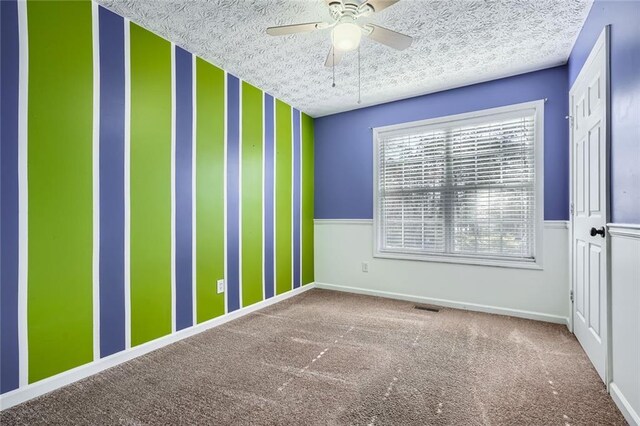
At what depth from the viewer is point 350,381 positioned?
1.91m

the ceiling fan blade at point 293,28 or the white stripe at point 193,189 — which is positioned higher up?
the ceiling fan blade at point 293,28

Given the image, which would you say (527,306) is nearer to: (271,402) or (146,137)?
(271,402)

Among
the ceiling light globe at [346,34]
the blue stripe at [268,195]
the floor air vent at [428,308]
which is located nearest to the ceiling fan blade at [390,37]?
the ceiling light globe at [346,34]

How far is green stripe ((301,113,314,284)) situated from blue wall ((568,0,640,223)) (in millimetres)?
3093

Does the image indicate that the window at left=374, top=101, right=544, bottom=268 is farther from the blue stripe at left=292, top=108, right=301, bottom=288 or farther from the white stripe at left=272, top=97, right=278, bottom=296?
the white stripe at left=272, top=97, right=278, bottom=296

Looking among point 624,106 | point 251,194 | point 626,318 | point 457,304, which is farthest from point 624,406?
point 251,194

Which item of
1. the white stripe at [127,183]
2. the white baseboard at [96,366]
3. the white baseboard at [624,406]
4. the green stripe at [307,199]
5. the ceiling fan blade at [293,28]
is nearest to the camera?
the white baseboard at [624,406]

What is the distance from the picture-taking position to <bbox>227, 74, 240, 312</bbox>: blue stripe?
3.07m

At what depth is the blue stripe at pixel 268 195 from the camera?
141 inches

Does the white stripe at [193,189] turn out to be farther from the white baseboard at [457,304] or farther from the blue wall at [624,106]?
the blue wall at [624,106]

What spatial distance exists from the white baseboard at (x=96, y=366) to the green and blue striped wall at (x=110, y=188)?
39 mm

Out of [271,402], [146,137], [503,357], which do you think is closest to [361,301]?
[503,357]

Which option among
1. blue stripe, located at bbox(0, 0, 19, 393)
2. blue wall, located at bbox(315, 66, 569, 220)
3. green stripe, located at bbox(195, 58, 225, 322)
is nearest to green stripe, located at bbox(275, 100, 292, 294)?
blue wall, located at bbox(315, 66, 569, 220)

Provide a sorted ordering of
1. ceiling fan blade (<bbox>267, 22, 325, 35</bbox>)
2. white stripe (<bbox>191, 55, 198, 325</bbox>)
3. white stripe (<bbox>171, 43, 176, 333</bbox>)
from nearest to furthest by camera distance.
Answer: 1. ceiling fan blade (<bbox>267, 22, 325, 35</bbox>)
2. white stripe (<bbox>171, 43, 176, 333</bbox>)
3. white stripe (<bbox>191, 55, 198, 325</bbox>)
